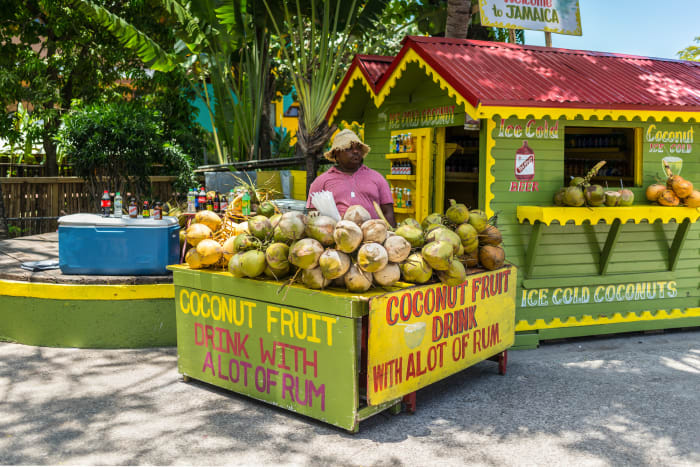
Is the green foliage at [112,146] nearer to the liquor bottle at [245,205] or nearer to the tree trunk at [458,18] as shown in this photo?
the tree trunk at [458,18]

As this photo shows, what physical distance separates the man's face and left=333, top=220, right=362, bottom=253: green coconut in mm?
1220

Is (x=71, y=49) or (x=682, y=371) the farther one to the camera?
(x=71, y=49)

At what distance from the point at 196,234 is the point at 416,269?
1937mm

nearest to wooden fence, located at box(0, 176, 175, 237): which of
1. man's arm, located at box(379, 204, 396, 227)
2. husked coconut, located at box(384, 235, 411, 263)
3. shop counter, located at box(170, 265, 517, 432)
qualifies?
shop counter, located at box(170, 265, 517, 432)

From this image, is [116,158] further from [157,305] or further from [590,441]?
[590,441]

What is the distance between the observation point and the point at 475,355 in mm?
5449

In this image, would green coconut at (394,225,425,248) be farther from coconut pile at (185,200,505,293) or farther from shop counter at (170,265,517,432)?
shop counter at (170,265,517,432)

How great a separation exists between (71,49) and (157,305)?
34.7ft

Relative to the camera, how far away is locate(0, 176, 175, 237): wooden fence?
1205 cm

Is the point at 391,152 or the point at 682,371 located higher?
the point at 391,152

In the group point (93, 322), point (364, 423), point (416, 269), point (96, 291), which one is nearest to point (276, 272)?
point (416, 269)

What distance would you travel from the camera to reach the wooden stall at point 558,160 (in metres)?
6.65

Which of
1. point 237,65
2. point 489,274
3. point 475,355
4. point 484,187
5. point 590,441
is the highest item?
point 237,65

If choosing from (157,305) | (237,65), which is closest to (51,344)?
(157,305)
